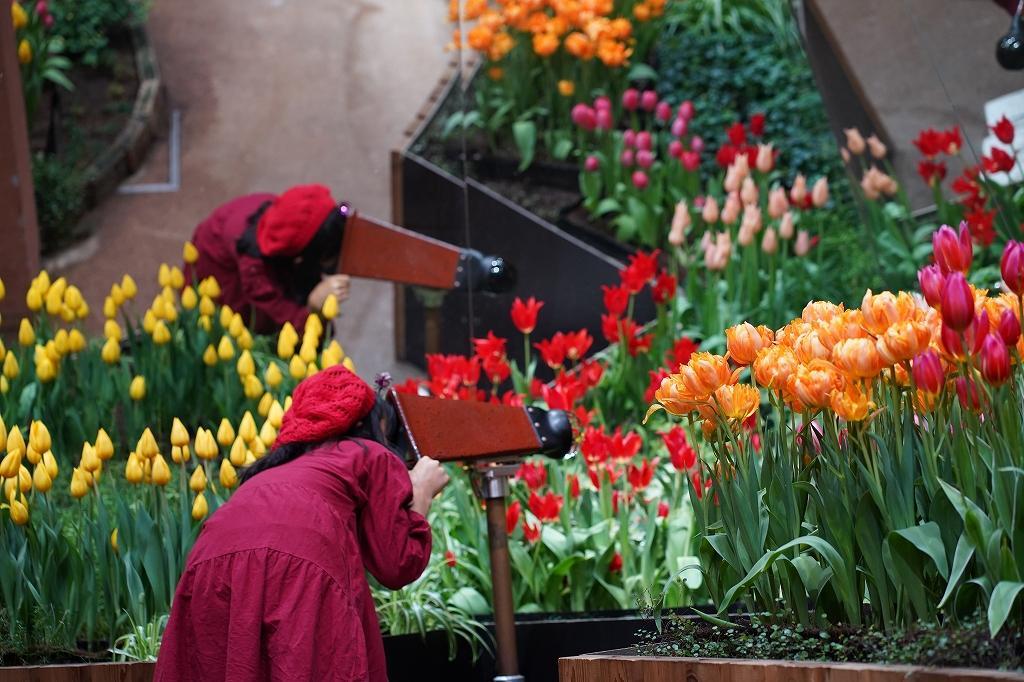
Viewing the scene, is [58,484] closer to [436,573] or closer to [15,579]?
[15,579]

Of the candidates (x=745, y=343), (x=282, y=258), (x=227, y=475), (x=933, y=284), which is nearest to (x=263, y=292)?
(x=282, y=258)

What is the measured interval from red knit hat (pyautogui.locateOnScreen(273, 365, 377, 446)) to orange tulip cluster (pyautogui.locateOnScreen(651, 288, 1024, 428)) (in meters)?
0.98

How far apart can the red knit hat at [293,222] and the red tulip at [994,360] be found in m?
3.30

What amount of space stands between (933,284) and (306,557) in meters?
1.41

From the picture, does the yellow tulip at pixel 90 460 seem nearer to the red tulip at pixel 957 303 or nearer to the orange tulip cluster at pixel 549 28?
the red tulip at pixel 957 303

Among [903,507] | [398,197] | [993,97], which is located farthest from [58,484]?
[993,97]

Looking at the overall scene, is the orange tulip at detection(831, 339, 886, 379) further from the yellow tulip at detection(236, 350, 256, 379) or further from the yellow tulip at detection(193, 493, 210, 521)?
the yellow tulip at detection(236, 350, 256, 379)

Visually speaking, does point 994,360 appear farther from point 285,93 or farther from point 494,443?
point 285,93

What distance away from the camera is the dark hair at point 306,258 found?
499 centimetres

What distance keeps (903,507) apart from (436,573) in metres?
2.04

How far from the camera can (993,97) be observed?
5113 millimetres

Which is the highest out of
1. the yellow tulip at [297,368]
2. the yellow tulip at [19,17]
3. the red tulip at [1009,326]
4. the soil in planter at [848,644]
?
the yellow tulip at [19,17]

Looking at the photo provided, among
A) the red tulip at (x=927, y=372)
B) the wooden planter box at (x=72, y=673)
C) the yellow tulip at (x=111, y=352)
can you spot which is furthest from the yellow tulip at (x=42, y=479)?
the red tulip at (x=927, y=372)

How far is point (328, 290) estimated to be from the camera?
197 inches
